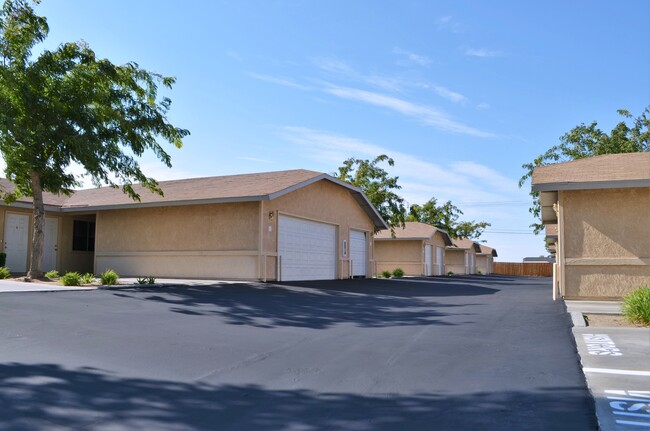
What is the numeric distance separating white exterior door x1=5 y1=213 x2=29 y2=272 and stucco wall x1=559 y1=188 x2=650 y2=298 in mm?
19169

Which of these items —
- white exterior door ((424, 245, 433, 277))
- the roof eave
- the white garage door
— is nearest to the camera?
the roof eave

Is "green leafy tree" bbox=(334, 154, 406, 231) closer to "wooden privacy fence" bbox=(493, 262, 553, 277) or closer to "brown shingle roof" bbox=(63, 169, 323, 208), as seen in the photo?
"brown shingle roof" bbox=(63, 169, 323, 208)

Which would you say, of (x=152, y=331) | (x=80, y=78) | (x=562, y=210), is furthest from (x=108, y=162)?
(x=562, y=210)

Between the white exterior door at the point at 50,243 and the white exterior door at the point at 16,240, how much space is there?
1049 mm

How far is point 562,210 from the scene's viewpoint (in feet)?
44.5

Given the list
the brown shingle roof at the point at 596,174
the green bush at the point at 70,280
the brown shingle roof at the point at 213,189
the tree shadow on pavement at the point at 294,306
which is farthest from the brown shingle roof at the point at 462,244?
the green bush at the point at 70,280

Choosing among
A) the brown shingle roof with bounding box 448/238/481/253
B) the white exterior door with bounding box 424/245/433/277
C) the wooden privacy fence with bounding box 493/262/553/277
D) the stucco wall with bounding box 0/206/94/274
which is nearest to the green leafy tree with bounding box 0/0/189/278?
the stucco wall with bounding box 0/206/94/274

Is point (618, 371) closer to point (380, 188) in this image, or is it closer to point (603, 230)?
Result: point (603, 230)

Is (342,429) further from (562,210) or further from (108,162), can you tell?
(108,162)

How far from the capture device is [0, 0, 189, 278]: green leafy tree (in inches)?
578

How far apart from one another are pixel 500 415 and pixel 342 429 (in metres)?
1.34

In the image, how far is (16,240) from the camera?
2120 cm

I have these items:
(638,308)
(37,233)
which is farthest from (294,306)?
(37,233)

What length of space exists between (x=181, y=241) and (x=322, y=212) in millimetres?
5824
